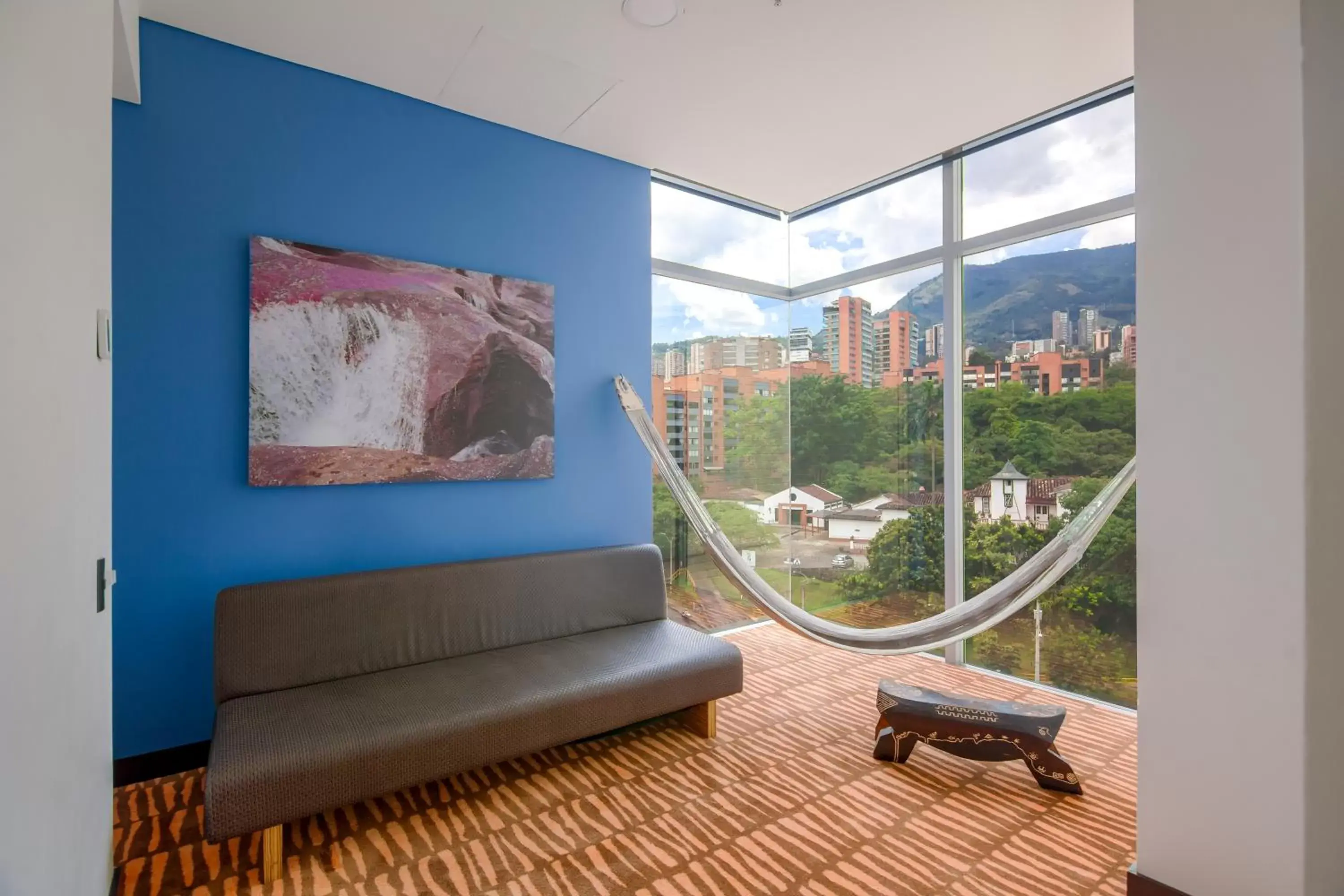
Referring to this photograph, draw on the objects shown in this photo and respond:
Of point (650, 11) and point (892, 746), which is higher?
point (650, 11)

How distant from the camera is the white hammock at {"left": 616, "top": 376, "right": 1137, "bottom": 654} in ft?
6.52

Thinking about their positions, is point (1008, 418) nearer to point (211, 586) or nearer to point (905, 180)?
point (905, 180)

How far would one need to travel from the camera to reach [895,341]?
335 centimetres

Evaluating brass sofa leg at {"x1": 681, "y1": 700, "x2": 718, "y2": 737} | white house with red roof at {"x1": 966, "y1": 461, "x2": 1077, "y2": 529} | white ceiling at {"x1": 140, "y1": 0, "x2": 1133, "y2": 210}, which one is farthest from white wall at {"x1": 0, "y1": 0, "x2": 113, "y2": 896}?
white house with red roof at {"x1": 966, "y1": 461, "x2": 1077, "y2": 529}

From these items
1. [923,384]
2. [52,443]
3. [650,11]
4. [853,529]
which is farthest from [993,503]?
[52,443]

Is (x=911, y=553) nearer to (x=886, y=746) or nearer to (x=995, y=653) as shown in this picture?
(x=995, y=653)

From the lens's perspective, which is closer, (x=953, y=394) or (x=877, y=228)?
(x=953, y=394)

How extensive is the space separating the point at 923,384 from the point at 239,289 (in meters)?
2.95

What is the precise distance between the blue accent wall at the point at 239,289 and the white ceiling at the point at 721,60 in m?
0.15

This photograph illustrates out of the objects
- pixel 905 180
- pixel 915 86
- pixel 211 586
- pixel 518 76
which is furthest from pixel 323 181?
pixel 905 180

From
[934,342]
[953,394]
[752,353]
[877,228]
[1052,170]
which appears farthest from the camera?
[752,353]

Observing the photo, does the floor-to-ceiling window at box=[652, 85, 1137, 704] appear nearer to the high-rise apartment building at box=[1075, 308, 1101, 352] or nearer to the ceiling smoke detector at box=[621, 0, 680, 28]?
the high-rise apartment building at box=[1075, 308, 1101, 352]

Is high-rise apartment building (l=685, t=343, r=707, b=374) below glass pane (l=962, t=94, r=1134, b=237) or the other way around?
below

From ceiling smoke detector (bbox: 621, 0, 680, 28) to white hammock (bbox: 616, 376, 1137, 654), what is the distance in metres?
1.42
